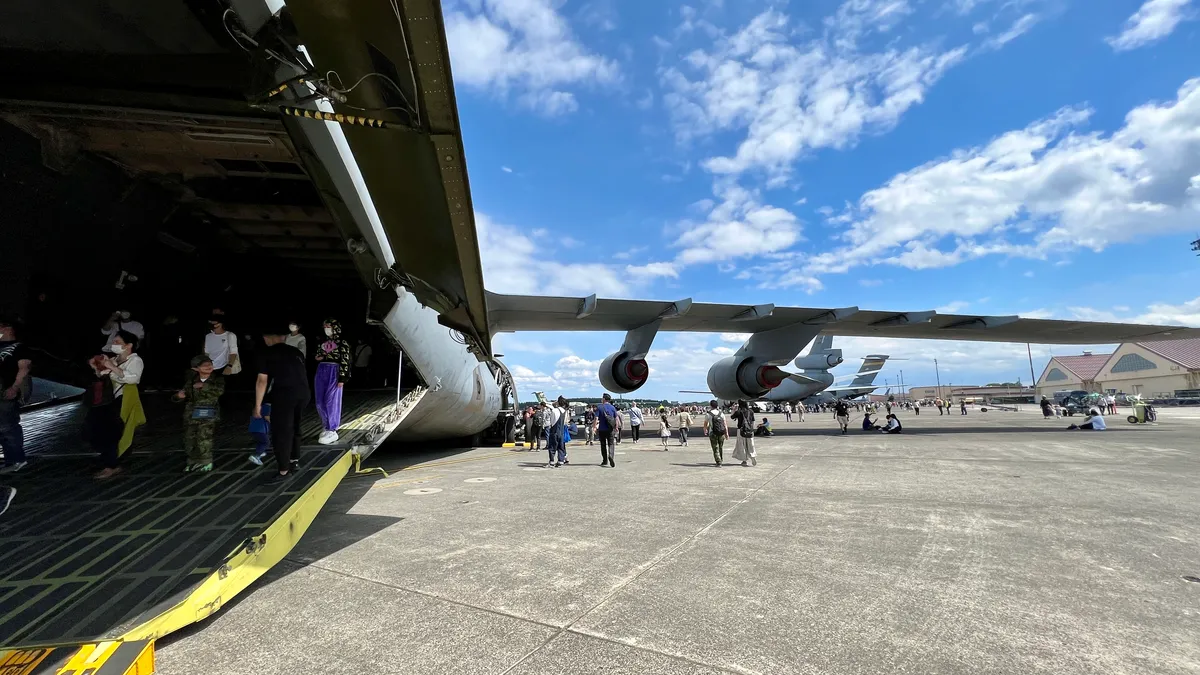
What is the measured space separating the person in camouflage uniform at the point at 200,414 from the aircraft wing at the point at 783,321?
8034 mm

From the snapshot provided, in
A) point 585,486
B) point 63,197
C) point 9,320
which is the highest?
point 63,197

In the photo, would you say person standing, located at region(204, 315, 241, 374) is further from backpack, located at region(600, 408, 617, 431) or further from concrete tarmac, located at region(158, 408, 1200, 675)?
backpack, located at region(600, 408, 617, 431)

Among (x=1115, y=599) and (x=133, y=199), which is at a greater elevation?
(x=133, y=199)

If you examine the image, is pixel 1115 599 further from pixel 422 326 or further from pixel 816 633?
pixel 422 326

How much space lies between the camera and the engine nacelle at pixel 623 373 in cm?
1452

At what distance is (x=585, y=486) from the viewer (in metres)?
7.27

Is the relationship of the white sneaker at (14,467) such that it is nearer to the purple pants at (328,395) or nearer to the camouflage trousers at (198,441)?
the camouflage trousers at (198,441)

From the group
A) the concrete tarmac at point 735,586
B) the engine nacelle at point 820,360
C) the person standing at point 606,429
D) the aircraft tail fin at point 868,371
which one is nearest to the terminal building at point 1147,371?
the aircraft tail fin at point 868,371

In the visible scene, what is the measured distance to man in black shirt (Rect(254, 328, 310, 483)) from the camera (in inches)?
169

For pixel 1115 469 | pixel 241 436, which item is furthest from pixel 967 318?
pixel 241 436

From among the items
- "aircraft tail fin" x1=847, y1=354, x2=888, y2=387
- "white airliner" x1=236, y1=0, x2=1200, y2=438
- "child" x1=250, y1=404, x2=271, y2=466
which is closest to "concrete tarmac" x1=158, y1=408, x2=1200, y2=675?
"child" x1=250, y1=404, x2=271, y2=466

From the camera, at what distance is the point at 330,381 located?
5.58 metres

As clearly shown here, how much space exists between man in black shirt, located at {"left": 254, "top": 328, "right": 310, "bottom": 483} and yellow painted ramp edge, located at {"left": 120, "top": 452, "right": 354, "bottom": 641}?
470mm

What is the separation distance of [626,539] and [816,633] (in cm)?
200
